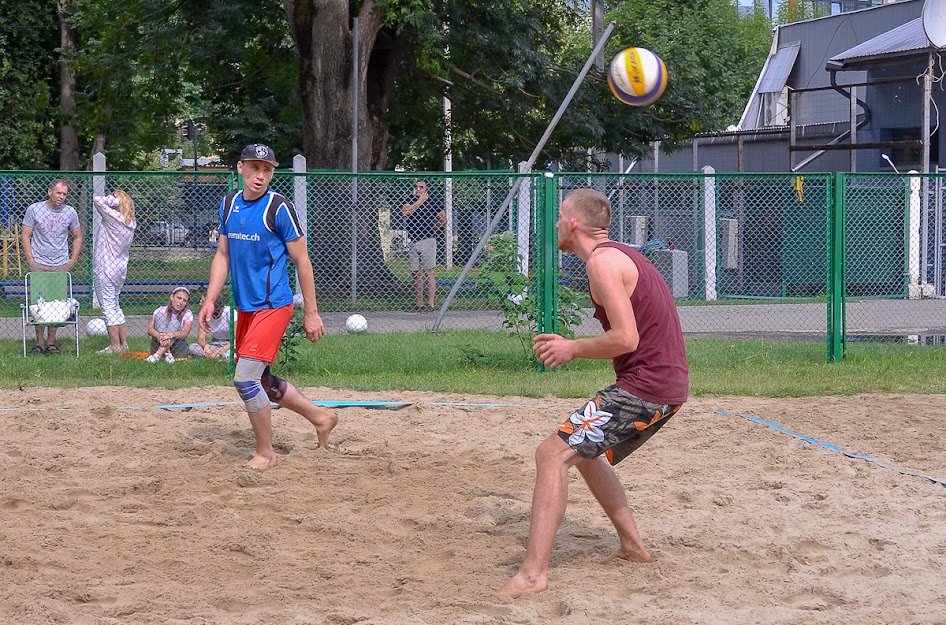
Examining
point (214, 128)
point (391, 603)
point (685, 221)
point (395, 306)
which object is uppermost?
point (214, 128)

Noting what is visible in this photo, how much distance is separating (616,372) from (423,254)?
10.1 meters

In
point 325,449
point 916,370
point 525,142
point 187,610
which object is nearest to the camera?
point 187,610

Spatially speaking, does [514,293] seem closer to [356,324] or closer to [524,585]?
[356,324]

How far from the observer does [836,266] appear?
1202 centimetres

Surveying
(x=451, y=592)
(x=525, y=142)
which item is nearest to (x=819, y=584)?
(x=451, y=592)

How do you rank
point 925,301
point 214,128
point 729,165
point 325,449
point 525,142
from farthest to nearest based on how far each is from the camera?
point 214,128, point 729,165, point 525,142, point 925,301, point 325,449

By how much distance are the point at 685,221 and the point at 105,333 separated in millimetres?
12477

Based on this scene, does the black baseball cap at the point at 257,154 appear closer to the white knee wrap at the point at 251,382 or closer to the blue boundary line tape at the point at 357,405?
the white knee wrap at the point at 251,382

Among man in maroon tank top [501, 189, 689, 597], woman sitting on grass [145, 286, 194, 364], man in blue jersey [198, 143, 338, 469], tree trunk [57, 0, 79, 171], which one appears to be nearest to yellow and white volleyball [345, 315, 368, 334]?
woman sitting on grass [145, 286, 194, 364]

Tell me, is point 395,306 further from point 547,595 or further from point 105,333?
point 547,595

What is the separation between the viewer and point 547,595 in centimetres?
480

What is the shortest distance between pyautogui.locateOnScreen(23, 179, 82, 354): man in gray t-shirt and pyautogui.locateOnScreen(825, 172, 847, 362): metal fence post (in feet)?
28.2

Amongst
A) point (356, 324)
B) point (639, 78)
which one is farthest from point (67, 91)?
point (639, 78)

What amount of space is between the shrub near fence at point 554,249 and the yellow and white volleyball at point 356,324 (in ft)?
1.07
